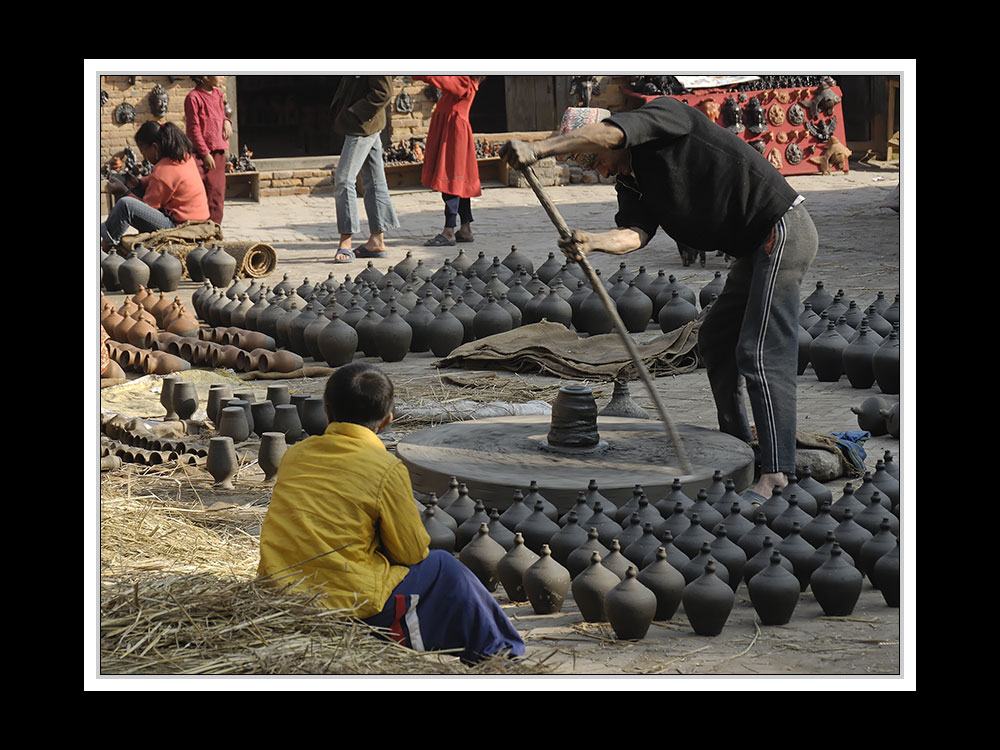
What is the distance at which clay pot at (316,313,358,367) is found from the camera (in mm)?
8289

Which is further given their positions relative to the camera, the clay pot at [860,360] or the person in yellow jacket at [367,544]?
the clay pot at [860,360]

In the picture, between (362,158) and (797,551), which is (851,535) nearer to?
(797,551)

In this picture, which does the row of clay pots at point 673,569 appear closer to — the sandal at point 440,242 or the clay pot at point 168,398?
the clay pot at point 168,398

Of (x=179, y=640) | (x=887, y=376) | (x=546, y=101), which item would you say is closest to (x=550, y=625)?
(x=179, y=640)

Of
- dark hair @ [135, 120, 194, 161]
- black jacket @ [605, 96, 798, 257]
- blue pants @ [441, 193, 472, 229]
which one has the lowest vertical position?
black jacket @ [605, 96, 798, 257]

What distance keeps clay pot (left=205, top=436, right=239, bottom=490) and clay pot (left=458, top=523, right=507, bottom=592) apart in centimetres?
169

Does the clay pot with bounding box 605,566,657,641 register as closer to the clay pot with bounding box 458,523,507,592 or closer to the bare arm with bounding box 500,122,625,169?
the clay pot with bounding box 458,523,507,592

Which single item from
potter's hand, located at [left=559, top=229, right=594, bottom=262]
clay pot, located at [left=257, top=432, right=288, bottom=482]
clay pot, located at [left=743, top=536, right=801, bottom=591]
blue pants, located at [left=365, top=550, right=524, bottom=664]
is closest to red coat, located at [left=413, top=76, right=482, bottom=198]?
clay pot, located at [left=257, top=432, right=288, bottom=482]

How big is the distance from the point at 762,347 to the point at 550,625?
1.67 metres

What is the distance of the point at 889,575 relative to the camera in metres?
4.52

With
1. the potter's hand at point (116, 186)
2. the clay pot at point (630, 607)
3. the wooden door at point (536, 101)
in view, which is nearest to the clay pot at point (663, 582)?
the clay pot at point (630, 607)

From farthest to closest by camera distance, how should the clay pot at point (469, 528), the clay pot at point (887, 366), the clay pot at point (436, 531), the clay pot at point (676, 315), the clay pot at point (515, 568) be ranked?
the clay pot at point (676, 315)
the clay pot at point (887, 366)
the clay pot at point (469, 528)
the clay pot at point (436, 531)
the clay pot at point (515, 568)

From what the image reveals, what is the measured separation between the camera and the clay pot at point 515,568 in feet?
15.0
